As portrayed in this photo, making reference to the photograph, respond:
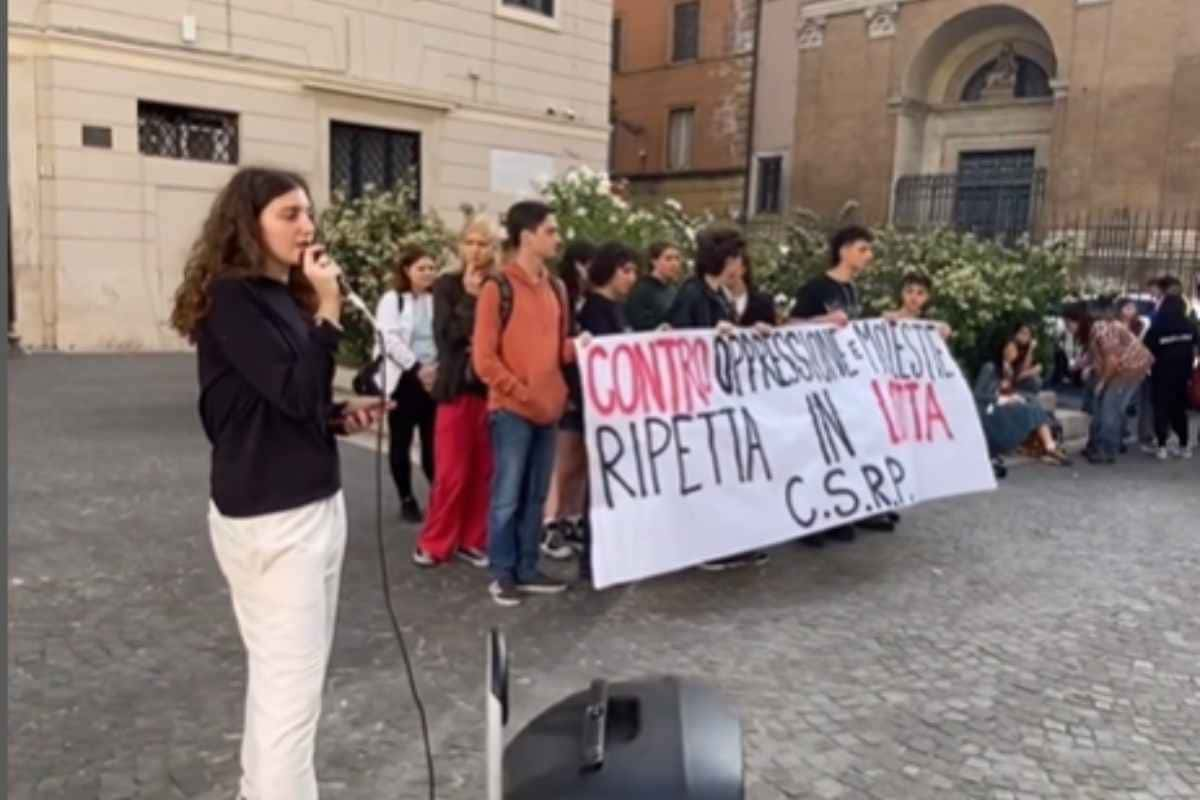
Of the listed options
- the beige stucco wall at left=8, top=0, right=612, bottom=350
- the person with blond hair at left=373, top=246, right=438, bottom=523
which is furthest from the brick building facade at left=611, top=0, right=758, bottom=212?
the person with blond hair at left=373, top=246, right=438, bottom=523

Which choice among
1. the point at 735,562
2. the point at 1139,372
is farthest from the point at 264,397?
the point at 1139,372

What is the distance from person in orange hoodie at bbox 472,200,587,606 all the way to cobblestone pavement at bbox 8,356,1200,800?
37cm

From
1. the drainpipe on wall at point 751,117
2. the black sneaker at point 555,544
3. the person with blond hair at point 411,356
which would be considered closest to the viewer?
the black sneaker at point 555,544

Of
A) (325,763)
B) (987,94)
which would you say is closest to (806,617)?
(325,763)

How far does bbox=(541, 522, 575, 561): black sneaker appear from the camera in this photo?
5.48 meters

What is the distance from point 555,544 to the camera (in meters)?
5.58

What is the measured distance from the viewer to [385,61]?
16156mm

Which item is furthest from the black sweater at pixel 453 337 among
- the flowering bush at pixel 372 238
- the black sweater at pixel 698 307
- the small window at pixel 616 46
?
the small window at pixel 616 46

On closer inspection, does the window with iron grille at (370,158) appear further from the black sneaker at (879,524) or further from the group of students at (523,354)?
the black sneaker at (879,524)

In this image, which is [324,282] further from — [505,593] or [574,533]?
[574,533]

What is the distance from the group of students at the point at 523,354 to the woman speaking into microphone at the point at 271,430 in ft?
6.46

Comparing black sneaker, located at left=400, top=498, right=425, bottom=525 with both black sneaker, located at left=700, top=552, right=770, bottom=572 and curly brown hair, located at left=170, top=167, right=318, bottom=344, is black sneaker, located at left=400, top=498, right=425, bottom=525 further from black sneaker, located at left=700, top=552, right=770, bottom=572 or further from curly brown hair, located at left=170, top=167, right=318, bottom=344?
curly brown hair, located at left=170, top=167, right=318, bottom=344

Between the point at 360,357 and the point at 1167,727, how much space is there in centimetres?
703

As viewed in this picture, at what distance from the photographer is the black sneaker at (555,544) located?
5.48 meters
